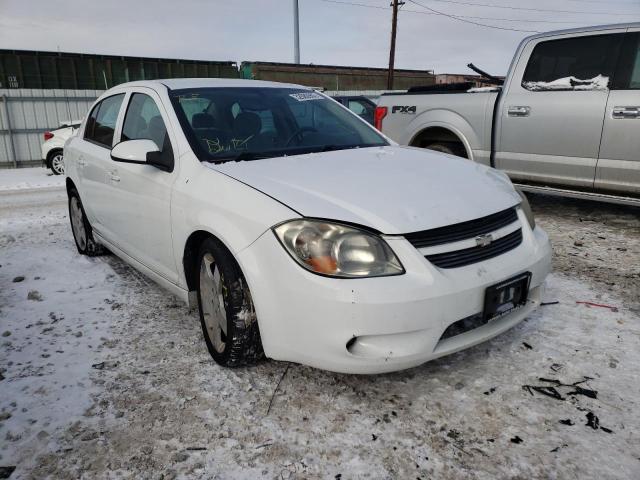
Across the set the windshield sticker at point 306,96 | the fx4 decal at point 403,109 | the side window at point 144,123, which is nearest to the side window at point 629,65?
the fx4 decal at point 403,109

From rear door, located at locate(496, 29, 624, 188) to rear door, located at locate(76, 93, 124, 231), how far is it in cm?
399

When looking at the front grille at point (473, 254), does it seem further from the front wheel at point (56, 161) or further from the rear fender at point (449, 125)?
the front wheel at point (56, 161)

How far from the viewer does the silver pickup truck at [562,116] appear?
470 centimetres

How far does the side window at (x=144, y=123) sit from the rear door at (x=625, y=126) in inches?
159

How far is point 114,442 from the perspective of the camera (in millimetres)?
2133

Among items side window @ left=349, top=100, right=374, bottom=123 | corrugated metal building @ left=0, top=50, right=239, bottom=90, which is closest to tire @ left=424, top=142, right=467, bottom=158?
side window @ left=349, top=100, right=374, bottom=123

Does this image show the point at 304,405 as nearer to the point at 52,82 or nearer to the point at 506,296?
the point at 506,296

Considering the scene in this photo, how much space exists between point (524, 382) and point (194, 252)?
6.14 ft

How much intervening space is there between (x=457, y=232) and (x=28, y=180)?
11407mm

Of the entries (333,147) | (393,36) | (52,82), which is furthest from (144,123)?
(393,36)

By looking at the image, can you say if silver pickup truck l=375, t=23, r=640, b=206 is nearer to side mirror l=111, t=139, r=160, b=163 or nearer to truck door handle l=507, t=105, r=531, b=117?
truck door handle l=507, t=105, r=531, b=117

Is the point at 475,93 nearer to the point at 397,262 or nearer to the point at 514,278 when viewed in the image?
the point at 514,278

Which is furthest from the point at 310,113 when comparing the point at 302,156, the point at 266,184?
the point at 266,184

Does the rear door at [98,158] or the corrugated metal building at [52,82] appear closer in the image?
the rear door at [98,158]
